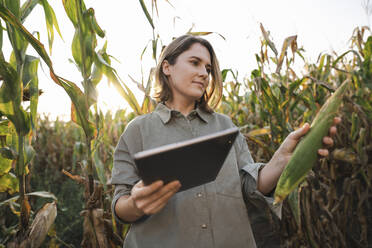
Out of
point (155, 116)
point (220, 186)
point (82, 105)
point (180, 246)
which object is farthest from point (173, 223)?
point (82, 105)

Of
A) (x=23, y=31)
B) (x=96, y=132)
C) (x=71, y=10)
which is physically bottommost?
(x=96, y=132)

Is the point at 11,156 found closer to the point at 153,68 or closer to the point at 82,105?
the point at 82,105

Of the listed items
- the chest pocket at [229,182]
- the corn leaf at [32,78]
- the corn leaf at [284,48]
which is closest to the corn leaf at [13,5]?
the corn leaf at [32,78]

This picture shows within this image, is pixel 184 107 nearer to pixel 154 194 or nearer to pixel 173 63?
pixel 173 63

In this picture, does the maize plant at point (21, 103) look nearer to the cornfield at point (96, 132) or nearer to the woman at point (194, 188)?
the cornfield at point (96, 132)

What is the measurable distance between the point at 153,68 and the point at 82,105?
1.54ft

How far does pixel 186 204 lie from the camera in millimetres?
1001

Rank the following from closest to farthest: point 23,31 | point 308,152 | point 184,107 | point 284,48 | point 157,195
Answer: point 308,152
point 157,195
point 23,31
point 184,107
point 284,48

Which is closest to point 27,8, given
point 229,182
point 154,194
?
point 154,194

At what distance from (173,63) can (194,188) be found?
1.90ft

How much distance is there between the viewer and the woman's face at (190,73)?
3.67 feet

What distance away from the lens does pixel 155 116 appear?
1.17m

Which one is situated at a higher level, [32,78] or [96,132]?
[32,78]

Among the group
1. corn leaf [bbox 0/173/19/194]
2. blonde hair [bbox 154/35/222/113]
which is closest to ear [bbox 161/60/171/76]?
blonde hair [bbox 154/35/222/113]
